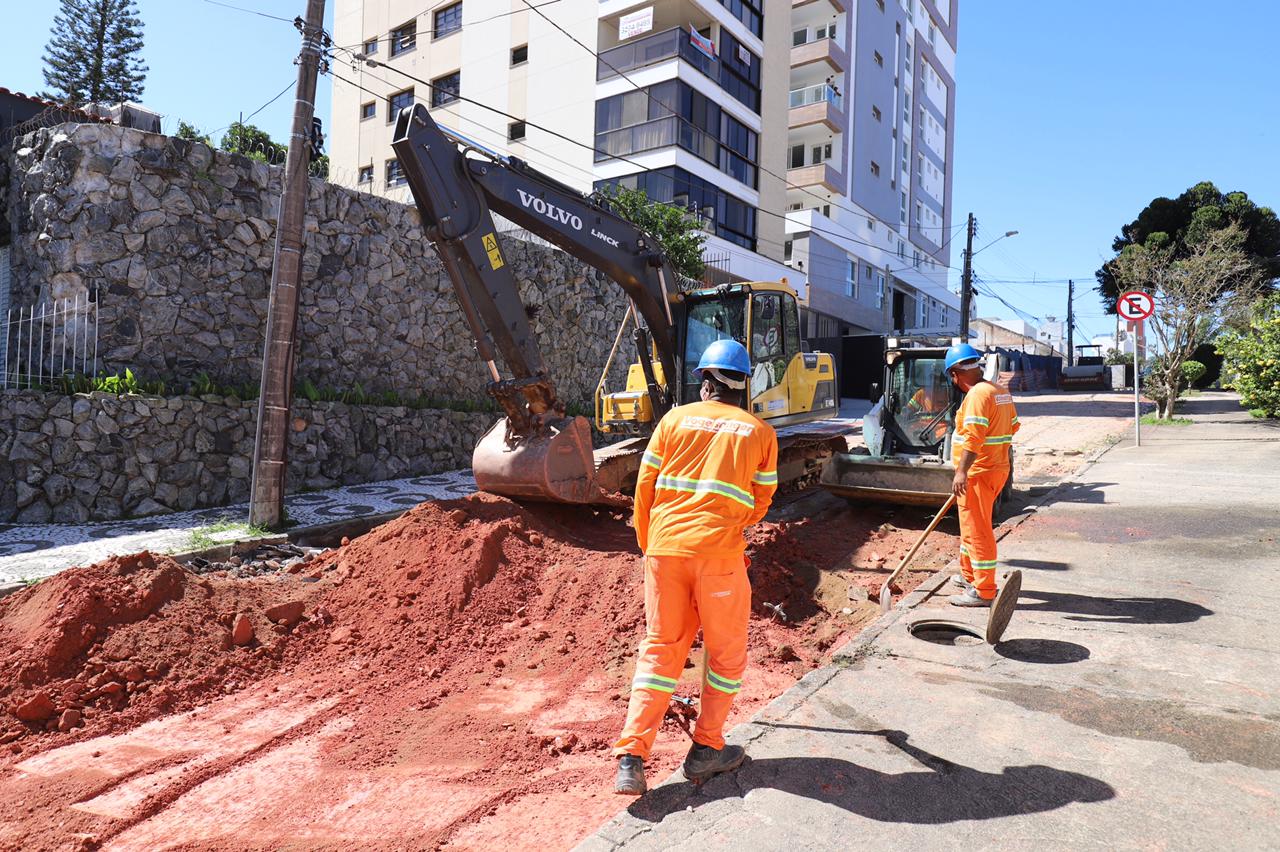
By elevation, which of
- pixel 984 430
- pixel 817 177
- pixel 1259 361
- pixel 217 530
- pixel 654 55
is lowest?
pixel 217 530

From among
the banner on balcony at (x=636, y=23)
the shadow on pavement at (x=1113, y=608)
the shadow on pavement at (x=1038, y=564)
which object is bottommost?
the shadow on pavement at (x=1113, y=608)

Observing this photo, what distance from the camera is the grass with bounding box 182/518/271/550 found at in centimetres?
845

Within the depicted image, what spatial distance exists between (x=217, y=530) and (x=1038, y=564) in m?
8.71

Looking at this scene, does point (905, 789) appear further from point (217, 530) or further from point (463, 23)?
point (463, 23)

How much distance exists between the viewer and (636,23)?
25297 mm

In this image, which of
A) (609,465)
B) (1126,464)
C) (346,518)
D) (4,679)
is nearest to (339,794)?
(4,679)

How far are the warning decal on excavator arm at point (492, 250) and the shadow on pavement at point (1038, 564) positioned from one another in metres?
5.36

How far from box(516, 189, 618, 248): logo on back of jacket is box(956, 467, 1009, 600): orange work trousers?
448 centimetres

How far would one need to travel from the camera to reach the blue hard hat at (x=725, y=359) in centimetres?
374

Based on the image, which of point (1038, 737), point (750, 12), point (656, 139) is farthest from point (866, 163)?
point (1038, 737)

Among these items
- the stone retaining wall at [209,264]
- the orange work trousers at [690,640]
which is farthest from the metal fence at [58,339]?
the orange work trousers at [690,640]

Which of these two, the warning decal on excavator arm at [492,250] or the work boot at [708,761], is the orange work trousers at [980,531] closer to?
the work boot at [708,761]

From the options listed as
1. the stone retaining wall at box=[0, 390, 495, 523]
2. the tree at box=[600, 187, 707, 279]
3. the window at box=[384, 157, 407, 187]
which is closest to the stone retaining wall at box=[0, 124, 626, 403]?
the stone retaining wall at box=[0, 390, 495, 523]

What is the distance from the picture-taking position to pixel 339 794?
359cm
